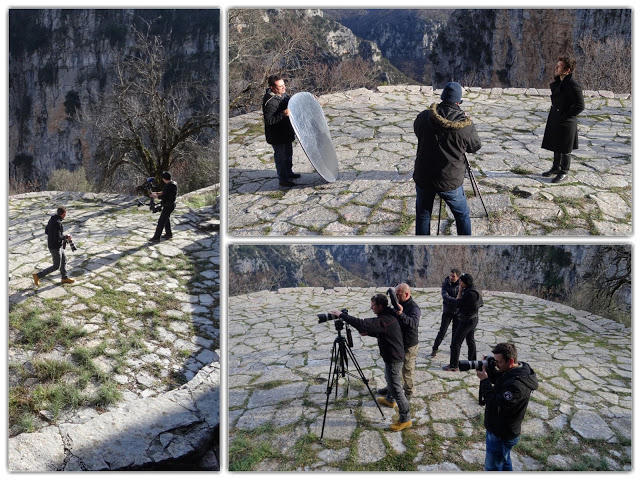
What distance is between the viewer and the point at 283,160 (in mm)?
3537

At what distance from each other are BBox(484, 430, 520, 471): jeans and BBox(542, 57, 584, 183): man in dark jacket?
1779 millimetres

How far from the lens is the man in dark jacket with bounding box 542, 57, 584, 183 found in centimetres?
342

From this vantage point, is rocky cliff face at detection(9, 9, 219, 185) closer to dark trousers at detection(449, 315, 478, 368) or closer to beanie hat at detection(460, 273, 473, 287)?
beanie hat at detection(460, 273, 473, 287)

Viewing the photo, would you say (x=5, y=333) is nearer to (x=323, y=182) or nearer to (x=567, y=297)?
(x=323, y=182)

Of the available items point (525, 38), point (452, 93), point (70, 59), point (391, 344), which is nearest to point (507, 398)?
point (391, 344)

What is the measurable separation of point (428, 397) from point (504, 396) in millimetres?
1150

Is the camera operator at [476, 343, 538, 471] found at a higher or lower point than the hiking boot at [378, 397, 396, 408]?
higher

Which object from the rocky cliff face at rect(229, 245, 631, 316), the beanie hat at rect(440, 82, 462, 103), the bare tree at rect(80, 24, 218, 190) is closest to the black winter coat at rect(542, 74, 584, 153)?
the rocky cliff face at rect(229, 245, 631, 316)

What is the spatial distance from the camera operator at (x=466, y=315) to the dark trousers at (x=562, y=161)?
3.25 ft

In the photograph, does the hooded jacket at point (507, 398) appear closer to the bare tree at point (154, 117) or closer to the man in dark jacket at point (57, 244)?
the man in dark jacket at point (57, 244)

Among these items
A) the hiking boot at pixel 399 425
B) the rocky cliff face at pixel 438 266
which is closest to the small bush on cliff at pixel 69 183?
the rocky cliff face at pixel 438 266

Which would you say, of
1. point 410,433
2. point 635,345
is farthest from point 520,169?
point 410,433

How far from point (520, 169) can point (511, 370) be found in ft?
5.47

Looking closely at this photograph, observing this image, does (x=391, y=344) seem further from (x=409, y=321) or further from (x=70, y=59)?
(x=70, y=59)
